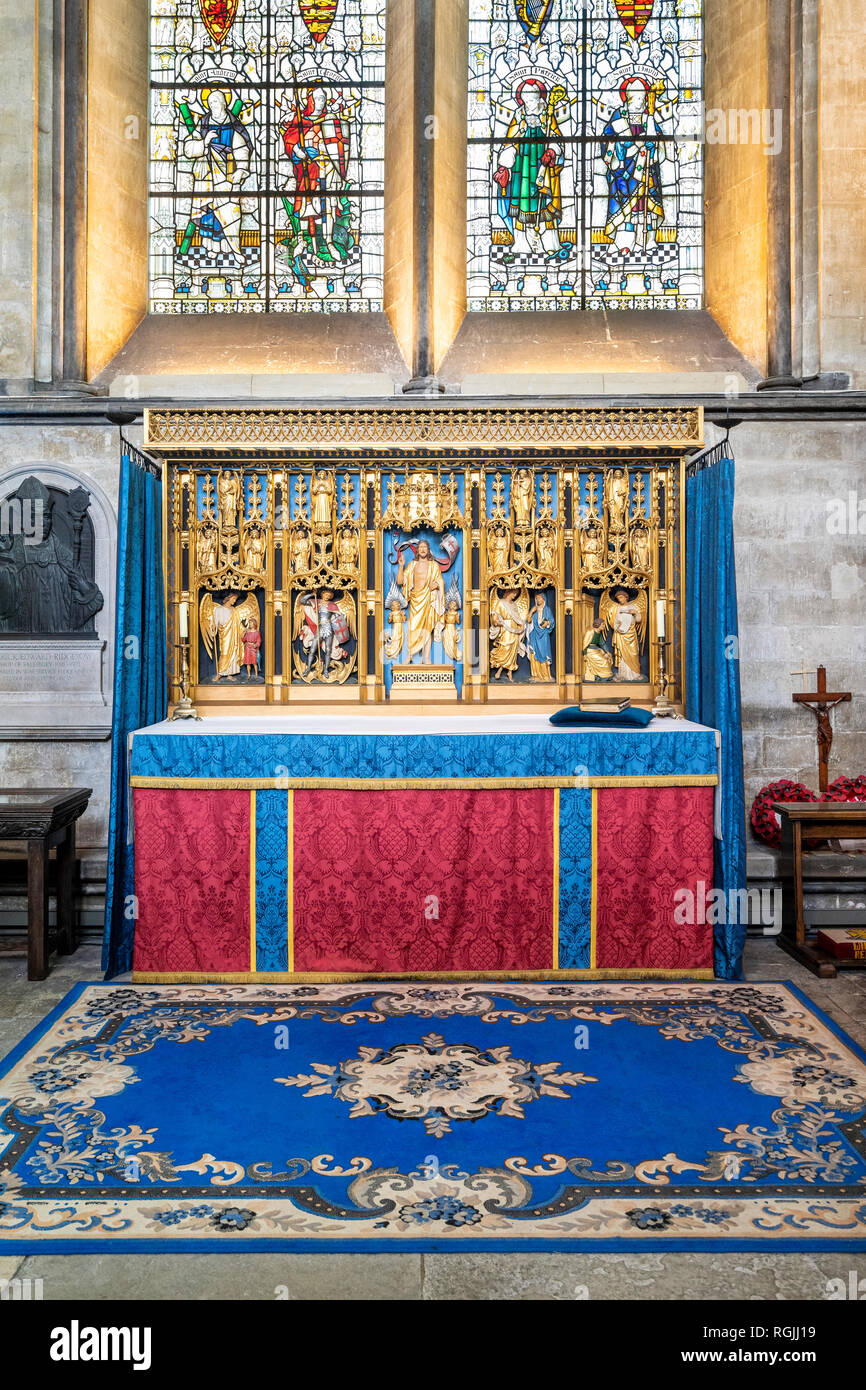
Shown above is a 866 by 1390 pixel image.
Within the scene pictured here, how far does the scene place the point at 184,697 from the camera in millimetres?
6301

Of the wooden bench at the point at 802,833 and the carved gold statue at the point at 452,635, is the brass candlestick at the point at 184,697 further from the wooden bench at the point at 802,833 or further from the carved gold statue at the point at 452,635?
the wooden bench at the point at 802,833

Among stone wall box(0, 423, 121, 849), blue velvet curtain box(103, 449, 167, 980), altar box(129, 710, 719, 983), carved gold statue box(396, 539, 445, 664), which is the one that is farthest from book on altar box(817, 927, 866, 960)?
stone wall box(0, 423, 121, 849)

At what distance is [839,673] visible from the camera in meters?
6.62

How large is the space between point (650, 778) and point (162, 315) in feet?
15.8

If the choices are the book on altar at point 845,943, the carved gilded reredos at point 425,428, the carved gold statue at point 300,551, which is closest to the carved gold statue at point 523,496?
the carved gilded reredos at point 425,428

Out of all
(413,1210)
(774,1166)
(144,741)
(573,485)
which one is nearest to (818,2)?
(573,485)

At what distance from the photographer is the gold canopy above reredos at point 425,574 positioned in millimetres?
6434

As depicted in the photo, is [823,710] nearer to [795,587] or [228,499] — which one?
[795,587]

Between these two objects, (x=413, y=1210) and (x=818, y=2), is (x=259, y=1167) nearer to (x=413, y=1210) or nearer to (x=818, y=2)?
(x=413, y=1210)

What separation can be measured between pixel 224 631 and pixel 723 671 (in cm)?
309

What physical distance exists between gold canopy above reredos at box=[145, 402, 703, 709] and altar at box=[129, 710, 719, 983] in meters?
1.22

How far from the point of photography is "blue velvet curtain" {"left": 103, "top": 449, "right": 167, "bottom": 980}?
5.39m

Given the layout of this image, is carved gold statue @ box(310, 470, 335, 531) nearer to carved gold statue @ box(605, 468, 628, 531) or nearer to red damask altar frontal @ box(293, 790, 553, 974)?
carved gold statue @ box(605, 468, 628, 531)

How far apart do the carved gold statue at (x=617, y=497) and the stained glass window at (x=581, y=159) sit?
1.68 metres
